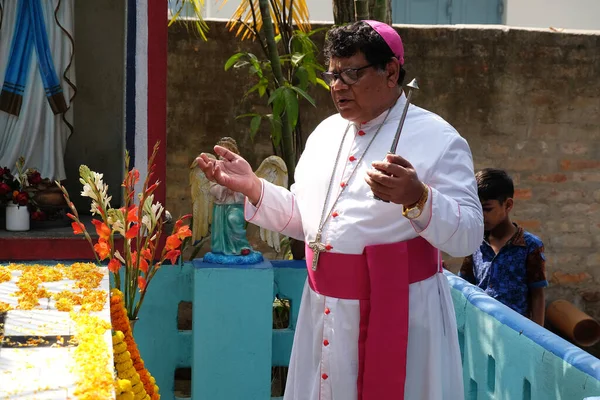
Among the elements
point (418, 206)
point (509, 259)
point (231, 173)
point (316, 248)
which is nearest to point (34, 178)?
point (231, 173)

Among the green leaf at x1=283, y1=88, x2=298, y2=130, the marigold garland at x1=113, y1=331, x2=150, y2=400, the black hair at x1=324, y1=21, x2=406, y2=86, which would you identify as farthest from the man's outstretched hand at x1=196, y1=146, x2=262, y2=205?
the green leaf at x1=283, y1=88, x2=298, y2=130

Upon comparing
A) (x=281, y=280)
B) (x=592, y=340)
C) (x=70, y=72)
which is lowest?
(x=592, y=340)

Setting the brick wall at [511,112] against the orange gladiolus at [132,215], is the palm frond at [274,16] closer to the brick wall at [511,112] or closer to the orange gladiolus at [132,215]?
the brick wall at [511,112]

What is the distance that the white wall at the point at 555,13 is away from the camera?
1103 cm

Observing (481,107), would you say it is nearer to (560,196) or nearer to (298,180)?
(560,196)

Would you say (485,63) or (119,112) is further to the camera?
(485,63)

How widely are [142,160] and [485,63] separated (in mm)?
3197

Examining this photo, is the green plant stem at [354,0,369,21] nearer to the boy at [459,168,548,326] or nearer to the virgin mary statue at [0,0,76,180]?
the boy at [459,168,548,326]

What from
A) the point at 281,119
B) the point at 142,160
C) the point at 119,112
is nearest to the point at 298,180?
the point at 142,160

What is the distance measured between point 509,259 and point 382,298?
1.32m

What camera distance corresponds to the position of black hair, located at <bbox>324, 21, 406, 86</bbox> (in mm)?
3023

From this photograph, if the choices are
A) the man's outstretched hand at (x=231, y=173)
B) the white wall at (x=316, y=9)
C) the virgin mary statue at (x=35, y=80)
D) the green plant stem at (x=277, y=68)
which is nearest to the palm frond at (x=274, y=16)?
the green plant stem at (x=277, y=68)

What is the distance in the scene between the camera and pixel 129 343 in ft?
10.9

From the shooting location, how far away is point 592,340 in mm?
7148
